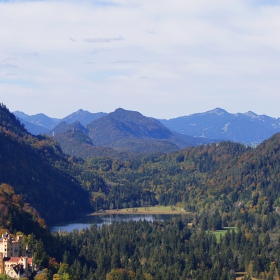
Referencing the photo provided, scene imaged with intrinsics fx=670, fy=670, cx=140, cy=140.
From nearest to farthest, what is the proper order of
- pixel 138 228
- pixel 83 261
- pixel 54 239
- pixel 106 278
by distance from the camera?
pixel 106 278
pixel 83 261
pixel 54 239
pixel 138 228

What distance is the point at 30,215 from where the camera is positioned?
14062cm

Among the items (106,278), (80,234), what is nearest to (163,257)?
(106,278)

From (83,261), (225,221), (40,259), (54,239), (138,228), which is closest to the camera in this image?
(40,259)

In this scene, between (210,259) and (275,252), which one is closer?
(210,259)

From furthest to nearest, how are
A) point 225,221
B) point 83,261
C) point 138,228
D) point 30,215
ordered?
point 225,221
point 138,228
point 30,215
point 83,261

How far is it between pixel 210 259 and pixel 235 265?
5.27m

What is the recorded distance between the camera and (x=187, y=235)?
524ft

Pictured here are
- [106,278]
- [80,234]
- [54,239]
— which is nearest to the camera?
[106,278]

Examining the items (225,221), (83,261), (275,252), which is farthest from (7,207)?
(225,221)

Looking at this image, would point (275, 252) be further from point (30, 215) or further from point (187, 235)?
point (30, 215)

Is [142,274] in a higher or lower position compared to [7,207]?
lower

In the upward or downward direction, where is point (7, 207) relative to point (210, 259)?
upward

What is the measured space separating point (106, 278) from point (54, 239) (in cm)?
2460

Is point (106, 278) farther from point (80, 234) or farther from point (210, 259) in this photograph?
point (80, 234)
